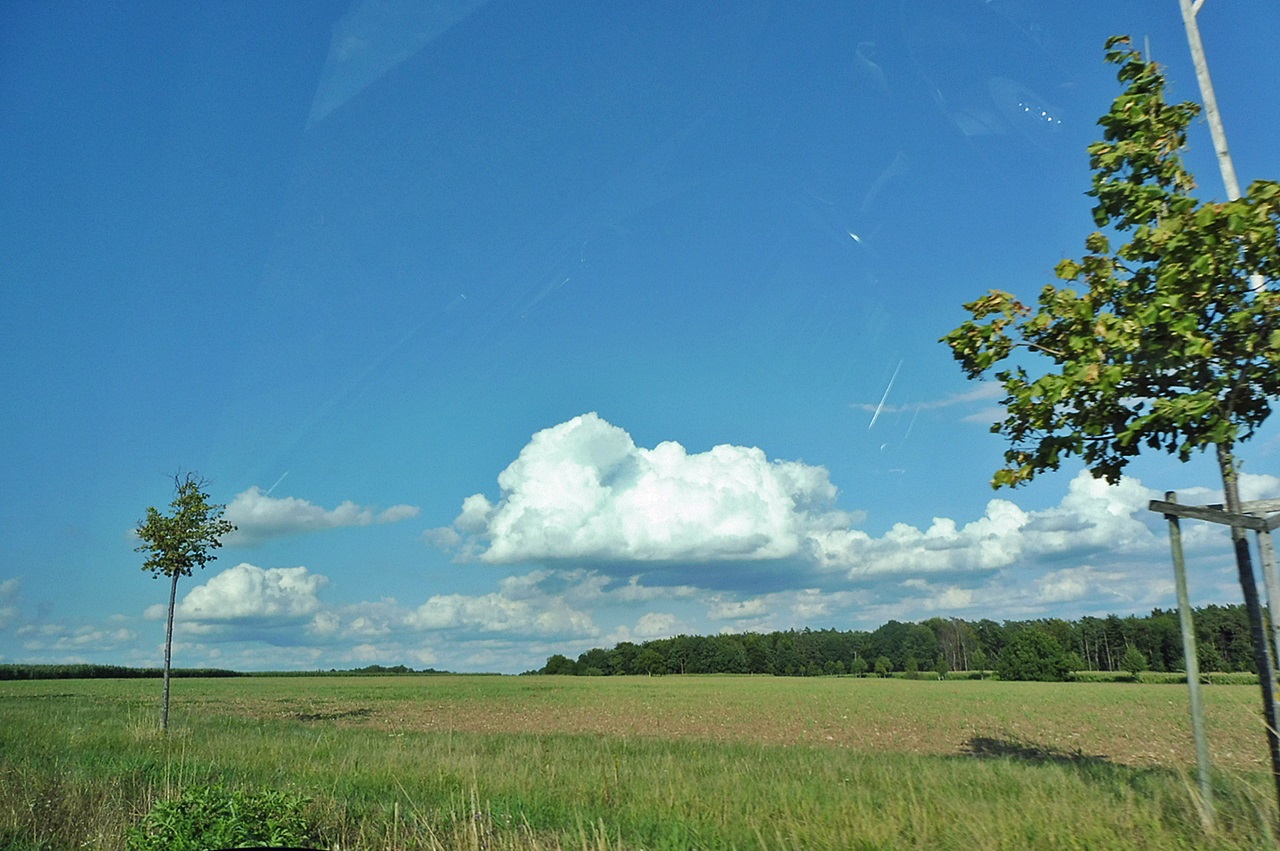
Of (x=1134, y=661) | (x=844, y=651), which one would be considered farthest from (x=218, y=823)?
(x=844, y=651)

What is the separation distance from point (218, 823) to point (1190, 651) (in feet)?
28.6

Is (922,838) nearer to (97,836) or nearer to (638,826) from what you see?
(638,826)

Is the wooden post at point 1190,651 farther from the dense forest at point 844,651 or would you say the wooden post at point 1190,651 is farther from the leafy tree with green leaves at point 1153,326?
the dense forest at point 844,651

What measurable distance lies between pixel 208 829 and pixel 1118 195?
418 inches

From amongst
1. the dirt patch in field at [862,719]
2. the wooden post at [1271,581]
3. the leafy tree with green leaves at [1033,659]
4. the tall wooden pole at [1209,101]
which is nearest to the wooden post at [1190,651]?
the wooden post at [1271,581]

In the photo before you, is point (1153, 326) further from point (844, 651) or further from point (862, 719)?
point (844, 651)

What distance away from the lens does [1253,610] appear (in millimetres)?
7430

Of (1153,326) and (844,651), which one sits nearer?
(1153,326)

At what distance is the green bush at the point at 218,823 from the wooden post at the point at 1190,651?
7.94m

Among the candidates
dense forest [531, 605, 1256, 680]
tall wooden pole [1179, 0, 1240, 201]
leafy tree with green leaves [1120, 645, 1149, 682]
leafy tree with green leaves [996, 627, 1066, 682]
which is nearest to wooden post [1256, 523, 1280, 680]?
tall wooden pole [1179, 0, 1240, 201]

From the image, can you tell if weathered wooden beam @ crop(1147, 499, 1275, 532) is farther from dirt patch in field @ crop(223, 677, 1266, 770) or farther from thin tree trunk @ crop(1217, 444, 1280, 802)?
dirt patch in field @ crop(223, 677, 1266, 770)

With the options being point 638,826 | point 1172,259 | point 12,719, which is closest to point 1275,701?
point 1172,259

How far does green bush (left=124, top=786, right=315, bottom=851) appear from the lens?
6.68m

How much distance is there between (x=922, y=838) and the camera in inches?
273
